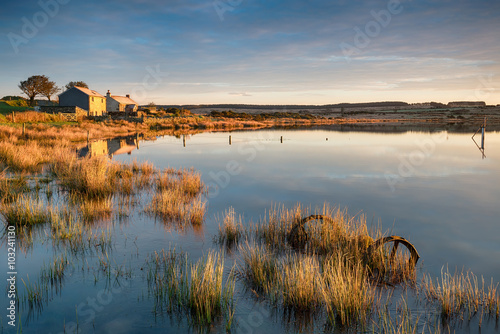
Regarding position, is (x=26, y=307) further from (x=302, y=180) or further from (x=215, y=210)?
(x=302, y=180)

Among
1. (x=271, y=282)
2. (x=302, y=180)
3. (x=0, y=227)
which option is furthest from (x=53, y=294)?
(x=302, y=180)

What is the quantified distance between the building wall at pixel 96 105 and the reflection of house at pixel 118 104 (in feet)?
23.5

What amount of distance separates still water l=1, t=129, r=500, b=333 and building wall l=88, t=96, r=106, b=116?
41767 millimetres

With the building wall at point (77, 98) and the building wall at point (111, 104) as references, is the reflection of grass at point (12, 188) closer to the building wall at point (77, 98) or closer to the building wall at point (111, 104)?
the building wall at point (77, 98)

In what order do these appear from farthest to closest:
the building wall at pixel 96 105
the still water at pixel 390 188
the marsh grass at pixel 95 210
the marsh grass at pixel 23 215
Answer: the building wall at pixel 96 105 → the marsh grass at pixel 95 210 → the still water at pixel 390 188 → the marsh grass at pixel 23 215

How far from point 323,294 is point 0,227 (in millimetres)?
8007

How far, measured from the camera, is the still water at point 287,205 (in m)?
5.45

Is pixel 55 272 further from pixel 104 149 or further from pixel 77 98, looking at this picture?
pixel 77 98

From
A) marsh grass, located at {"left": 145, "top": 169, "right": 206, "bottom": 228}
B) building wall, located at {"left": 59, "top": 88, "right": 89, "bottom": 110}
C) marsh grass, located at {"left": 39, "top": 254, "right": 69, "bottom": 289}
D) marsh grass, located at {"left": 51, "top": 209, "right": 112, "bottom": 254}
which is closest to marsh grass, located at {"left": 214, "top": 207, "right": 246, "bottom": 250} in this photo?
marsh grass, located at {"left": 145, "top": 169, "right": 206, "bottom": 228}

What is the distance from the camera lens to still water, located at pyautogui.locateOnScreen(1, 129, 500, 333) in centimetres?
545

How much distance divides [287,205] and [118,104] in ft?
255

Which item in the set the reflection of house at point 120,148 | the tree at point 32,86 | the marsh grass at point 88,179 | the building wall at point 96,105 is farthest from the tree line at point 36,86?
the marsh grass at point 88,179

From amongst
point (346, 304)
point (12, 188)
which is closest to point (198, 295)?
point (346, 304)

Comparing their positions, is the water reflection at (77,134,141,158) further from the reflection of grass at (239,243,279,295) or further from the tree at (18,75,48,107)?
the tree at (18,75,48,107)
